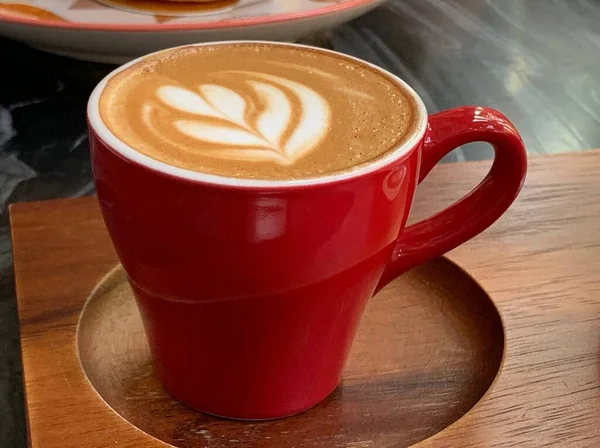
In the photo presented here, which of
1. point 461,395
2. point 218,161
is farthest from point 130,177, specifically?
point 461,395

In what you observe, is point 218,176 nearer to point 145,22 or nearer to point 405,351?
point 405,351

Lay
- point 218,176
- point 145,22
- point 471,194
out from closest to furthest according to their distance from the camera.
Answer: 1. point 218,176
2. point 471,194
3. point 145,22

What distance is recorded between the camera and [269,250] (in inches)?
12.6

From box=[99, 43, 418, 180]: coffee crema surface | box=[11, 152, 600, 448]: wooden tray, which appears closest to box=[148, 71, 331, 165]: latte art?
box=[99, 43, 418, 180]: coffee crema surface

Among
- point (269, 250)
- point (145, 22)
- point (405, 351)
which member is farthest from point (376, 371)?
point (145, 22)

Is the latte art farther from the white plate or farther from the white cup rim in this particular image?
the white plate

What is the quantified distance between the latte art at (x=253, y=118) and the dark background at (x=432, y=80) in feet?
0.56

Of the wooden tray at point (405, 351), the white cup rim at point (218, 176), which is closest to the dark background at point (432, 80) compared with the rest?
the wooden tray at point (405, 351)

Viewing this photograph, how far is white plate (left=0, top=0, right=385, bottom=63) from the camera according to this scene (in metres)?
0.61

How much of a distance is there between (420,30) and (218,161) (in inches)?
24.6

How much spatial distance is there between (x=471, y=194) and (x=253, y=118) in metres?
0.12

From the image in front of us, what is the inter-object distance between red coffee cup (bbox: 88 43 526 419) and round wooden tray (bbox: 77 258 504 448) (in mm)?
12

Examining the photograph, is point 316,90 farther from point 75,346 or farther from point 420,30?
point 420,30

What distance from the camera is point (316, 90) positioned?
1.30 ft
